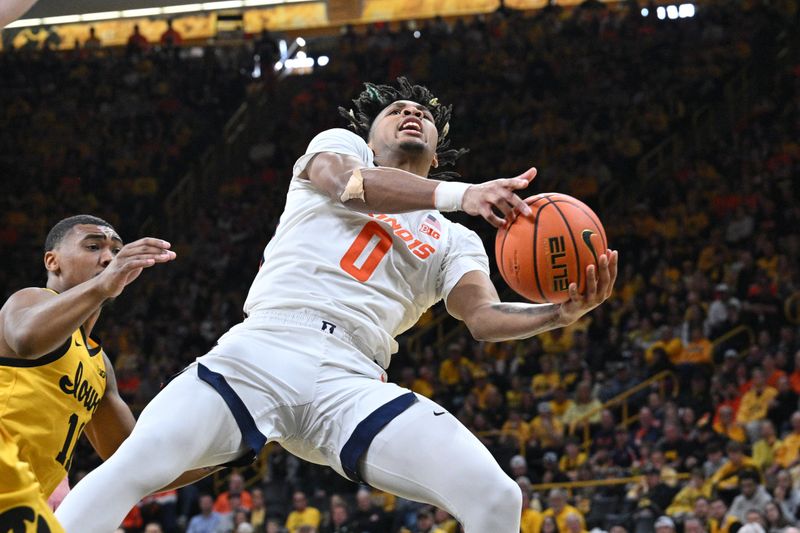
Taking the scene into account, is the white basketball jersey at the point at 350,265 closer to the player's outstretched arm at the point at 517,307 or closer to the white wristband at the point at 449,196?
the player's outstretched arm at the point at 517,307

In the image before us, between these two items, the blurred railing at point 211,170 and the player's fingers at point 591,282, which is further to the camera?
the blurred railing at point 211,170

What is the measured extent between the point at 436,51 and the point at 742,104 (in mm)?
5603

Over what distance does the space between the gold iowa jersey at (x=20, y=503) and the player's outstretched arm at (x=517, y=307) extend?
1814 millimetres

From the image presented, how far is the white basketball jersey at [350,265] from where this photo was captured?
4.31m

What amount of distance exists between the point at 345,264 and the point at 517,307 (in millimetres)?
701

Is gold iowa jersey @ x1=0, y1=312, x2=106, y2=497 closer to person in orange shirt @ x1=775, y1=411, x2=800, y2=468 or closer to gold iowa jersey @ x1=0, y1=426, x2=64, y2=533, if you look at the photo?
gold iowa jersey @ x1=0, y1=426, x2=64, y2=533

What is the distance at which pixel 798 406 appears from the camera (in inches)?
441

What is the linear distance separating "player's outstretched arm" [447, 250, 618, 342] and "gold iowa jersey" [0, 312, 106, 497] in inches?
59.7

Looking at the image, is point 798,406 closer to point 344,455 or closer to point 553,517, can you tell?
point 553,517

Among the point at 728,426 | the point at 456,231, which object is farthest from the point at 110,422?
the point at 728,426

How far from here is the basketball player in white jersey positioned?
3.81 m

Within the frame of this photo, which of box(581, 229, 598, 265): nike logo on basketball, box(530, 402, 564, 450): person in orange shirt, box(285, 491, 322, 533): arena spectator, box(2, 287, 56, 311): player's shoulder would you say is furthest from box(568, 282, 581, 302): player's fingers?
box(530, 402, 564, 450): person in orange shirt

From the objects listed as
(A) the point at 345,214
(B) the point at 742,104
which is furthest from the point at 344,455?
(B) the point at 742,104

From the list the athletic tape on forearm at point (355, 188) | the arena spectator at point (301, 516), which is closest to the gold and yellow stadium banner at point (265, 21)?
the arena spectator at point (301, 516)
